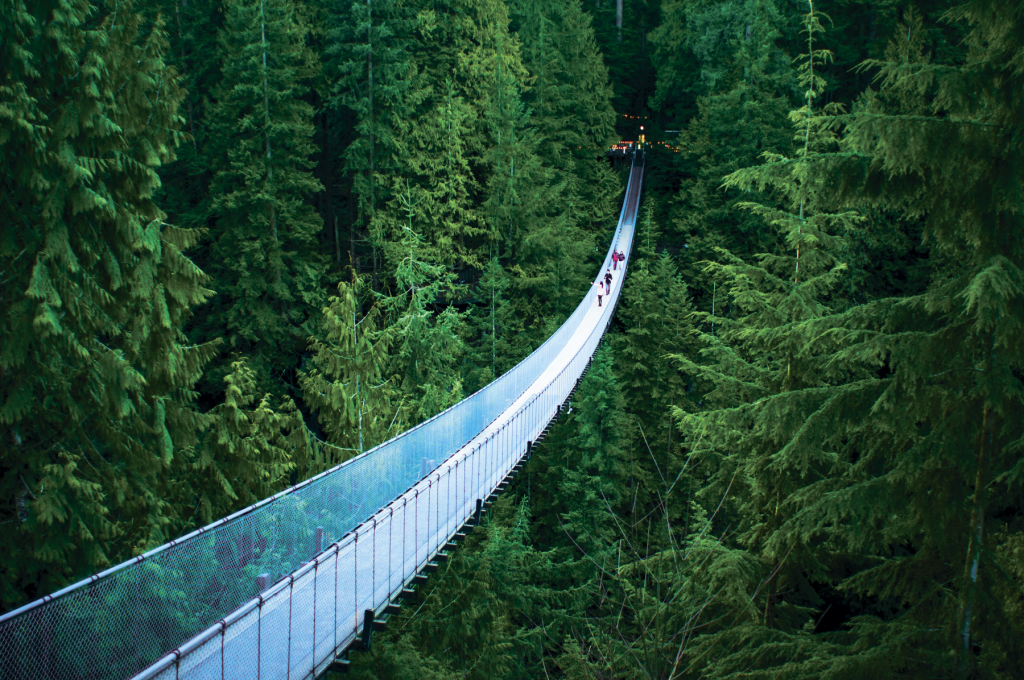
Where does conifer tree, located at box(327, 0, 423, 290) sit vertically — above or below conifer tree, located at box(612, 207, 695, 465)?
above

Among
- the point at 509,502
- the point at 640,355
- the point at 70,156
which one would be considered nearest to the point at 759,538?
the point at 70,156

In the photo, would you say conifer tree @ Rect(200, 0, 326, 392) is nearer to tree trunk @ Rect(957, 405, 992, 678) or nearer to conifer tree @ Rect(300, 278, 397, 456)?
conifer tree @ Rect(300, 278, 397, 456)

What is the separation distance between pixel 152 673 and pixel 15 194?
15.2 feet

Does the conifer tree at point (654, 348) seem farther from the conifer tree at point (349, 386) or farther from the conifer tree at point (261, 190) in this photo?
the conifer tree at point (349, 386)

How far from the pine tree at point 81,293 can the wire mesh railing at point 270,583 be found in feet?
5.67

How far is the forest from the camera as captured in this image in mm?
4664

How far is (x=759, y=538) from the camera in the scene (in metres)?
8.16

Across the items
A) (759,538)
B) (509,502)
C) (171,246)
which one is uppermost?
(171,246)

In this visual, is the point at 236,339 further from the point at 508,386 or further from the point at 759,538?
the point at 759,538

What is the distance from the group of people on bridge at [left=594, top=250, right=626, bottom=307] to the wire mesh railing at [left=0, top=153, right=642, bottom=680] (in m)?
12.8

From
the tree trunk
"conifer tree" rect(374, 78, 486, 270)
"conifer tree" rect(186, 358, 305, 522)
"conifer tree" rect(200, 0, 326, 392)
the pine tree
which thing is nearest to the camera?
the tree trunk

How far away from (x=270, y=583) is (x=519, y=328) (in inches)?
653

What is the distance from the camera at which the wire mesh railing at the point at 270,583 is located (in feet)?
13.8

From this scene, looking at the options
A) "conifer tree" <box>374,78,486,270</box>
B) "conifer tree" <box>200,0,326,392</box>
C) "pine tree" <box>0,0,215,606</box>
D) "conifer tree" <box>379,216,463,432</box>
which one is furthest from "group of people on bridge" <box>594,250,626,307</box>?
"pine tree" <box>0,0,215,606</box>
